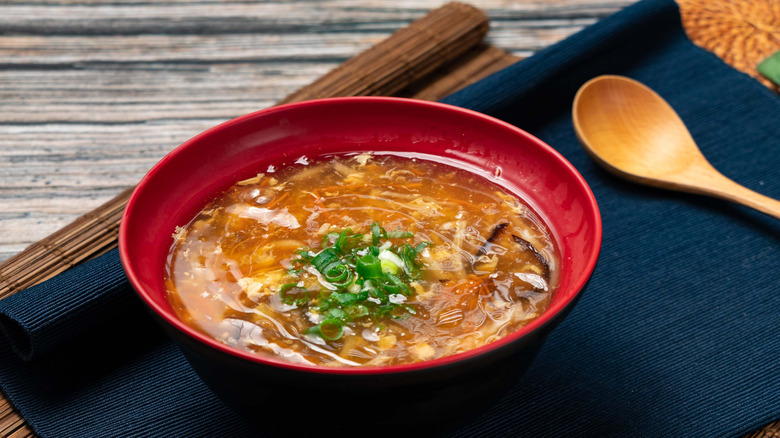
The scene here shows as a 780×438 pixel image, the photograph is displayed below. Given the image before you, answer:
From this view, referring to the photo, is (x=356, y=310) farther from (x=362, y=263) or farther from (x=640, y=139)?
(x=640, y=139)

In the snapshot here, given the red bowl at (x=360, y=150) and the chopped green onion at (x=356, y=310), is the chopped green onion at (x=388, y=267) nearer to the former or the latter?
the chopped green onion at (x=356, y=310)

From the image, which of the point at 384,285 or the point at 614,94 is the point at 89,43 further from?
the point at 384,285

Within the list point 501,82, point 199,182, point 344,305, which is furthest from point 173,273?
point 501,82

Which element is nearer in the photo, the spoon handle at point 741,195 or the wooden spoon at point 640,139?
the spoon handle at point 741,195

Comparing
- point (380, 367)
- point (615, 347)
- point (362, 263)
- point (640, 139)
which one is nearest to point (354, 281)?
point (362, 263)

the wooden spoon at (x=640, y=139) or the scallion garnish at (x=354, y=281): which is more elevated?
the scallion garnish at (x=354, y=281)

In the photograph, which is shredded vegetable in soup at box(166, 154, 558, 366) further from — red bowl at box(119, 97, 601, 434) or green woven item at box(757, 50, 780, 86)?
green woven item at box(757, 50, 780, 86)

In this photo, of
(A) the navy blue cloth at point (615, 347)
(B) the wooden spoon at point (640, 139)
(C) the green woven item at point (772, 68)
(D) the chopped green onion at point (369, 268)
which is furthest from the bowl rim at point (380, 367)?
(C) the green woven item at point (772, 68)

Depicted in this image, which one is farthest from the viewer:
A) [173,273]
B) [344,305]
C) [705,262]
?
[705,262]
